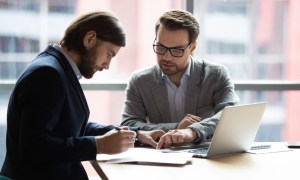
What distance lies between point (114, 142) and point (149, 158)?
23 cm

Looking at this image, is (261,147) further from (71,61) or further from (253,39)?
(253,39)

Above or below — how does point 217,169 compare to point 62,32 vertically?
below

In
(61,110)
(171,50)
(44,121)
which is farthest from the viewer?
(171,50)

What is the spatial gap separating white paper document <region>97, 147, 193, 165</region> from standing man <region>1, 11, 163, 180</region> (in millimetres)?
111

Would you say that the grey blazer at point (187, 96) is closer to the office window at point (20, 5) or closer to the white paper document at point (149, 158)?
the white paper document at point (149, 158)

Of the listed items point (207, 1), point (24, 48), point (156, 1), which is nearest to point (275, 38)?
point (207, 1)

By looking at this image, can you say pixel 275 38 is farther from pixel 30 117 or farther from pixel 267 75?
pixel 30 117

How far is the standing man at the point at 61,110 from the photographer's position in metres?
1.79

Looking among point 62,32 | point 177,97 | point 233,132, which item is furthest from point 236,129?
point 62,32

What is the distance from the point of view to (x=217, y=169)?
6.75 ft

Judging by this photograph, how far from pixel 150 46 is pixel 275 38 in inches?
34.6

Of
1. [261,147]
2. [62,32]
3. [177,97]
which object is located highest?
[62,32]

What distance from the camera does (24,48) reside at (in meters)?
3.44

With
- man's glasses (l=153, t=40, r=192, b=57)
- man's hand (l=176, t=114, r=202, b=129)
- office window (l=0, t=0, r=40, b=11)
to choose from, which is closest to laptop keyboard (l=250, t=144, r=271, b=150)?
man's hand (l=176, t=114, r=202, b=129)
